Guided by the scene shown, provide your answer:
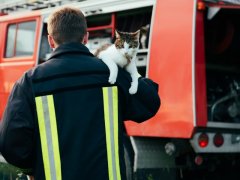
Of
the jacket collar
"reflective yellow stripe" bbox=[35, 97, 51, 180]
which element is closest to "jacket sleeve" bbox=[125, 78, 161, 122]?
the jacket collar

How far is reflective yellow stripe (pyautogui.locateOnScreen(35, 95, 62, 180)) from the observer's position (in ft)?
8.27

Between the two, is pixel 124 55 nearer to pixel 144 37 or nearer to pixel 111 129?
pixel 111 129

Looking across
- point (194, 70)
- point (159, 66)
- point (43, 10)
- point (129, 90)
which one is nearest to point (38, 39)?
point (43, 10)

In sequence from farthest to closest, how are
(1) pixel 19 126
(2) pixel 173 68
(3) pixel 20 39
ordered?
1. (3) pixel 20 39
2. (2) pixel 173 68
3. (1) pixel 19 126

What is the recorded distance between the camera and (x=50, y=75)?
8.42 feet

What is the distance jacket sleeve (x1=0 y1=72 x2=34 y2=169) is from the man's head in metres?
0.25

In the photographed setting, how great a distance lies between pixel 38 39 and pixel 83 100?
16.7ft

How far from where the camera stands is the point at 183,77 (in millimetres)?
5680

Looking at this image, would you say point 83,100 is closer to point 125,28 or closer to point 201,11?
point 201,11

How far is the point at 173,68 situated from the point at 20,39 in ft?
9.82

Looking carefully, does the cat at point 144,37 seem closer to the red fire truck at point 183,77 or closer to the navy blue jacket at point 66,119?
the red fire truck at point 183,77

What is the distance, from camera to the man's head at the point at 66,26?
8.61 ft

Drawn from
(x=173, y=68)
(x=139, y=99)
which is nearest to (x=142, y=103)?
(x=139, y=99)

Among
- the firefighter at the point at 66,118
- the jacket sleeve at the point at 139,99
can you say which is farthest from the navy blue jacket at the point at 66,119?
the jacket sleeve at the point at 139,99
